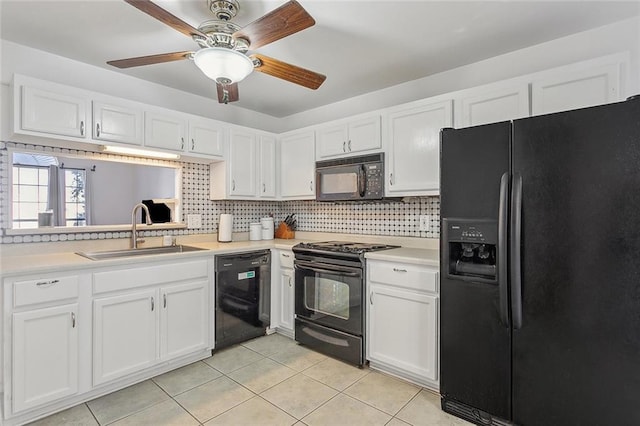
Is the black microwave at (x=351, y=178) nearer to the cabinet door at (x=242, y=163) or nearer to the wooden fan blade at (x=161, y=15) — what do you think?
the cabinet door at (x=242, y=163)

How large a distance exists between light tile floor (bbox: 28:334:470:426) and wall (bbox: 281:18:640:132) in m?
2.28

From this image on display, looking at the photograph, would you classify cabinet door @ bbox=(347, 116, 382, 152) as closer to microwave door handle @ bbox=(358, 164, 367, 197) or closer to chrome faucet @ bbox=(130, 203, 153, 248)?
microwave door handle @ bbox=(358, 164, 367, 197)

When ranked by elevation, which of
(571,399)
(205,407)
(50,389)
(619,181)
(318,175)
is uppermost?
(318,175)

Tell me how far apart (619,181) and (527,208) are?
0.36 metres

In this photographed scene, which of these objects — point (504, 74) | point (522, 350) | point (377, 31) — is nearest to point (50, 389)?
point (522, 350)

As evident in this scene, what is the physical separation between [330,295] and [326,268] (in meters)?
0.23

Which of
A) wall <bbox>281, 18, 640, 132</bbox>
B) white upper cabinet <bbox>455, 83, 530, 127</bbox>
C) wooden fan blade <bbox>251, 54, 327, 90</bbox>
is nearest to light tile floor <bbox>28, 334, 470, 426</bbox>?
white upper cabinet <bbox>455, 83, 530, 127</bbox>

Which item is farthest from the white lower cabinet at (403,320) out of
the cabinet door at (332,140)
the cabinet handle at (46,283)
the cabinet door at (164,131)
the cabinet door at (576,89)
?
the cabinet handle at (46,283)

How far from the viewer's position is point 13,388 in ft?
5.89

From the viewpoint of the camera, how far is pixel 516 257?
5.40 ft

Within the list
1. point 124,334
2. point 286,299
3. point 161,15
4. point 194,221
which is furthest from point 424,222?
point 124,334

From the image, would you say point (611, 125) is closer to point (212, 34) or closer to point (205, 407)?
point (212, 34)

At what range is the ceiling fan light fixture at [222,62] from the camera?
1.67 meters

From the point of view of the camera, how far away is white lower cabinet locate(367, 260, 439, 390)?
7.13 ft
